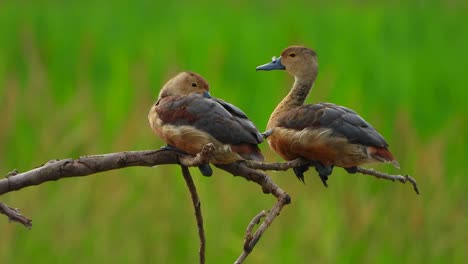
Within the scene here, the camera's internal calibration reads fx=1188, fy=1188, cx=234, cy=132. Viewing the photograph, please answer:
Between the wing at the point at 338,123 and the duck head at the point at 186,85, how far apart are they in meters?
0.41

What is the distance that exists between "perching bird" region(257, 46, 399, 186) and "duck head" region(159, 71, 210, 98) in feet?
1.12

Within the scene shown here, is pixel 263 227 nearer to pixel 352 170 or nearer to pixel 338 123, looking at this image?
pixel 352 170

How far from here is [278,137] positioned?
3273 mm

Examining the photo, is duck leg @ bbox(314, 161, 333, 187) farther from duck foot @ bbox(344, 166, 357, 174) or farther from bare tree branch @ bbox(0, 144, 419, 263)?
bare tree branch @ bbox(0, 144, 419, 263)

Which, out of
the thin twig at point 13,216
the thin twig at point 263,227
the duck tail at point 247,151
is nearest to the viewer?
the thin twig at point 263,227

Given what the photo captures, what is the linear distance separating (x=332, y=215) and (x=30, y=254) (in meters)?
1.60

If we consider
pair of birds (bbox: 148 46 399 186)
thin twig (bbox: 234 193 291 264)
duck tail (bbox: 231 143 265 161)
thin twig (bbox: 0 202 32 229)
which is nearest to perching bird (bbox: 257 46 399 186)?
pair of birds (bbox: 148 46 399 186)

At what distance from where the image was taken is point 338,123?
3.25 meters

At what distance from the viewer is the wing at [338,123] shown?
128 inches

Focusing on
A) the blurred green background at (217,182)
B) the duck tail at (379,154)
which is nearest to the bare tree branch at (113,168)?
the duck tail at (379,154)

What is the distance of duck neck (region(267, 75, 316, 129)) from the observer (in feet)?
11.5

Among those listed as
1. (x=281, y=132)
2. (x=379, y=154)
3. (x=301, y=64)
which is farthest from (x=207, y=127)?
(x=301, y=64)

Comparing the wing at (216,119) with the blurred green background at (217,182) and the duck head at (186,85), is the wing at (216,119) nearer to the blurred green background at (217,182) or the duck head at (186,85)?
the duck head at (186,85)

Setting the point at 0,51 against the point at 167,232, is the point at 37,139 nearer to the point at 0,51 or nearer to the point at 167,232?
the point at 167,232
